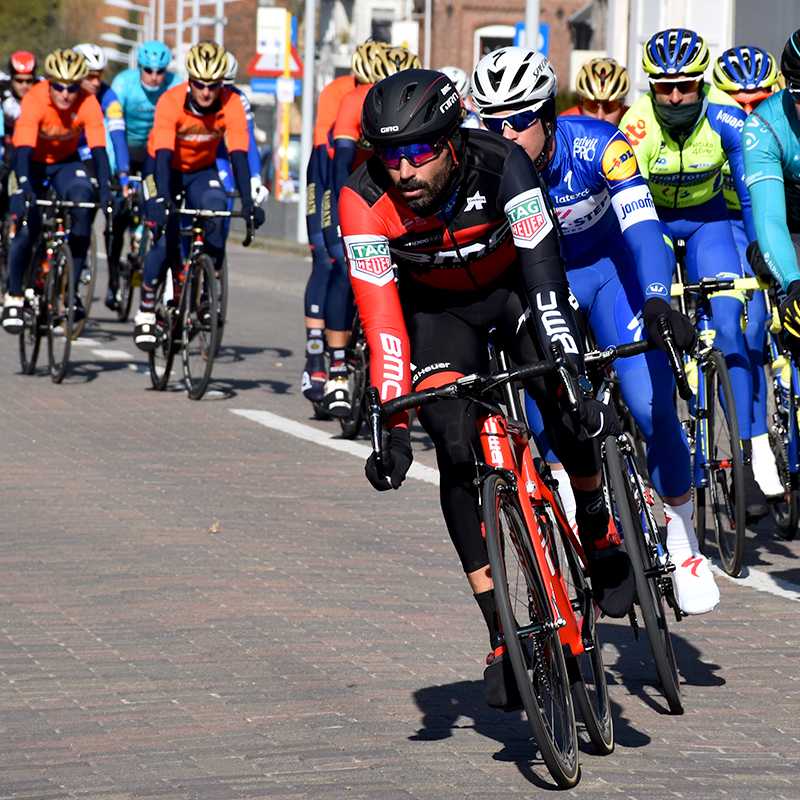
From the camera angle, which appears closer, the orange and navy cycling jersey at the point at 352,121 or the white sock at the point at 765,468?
the white sock at the point at 765,468

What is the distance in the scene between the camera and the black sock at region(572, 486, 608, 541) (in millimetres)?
6676

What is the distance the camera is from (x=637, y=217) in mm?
7426

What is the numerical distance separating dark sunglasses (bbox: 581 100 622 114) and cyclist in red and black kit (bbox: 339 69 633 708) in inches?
255

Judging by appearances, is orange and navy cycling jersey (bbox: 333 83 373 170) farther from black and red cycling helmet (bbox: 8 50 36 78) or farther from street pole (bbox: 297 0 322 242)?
street pole (bbox: 297 0 322 242)

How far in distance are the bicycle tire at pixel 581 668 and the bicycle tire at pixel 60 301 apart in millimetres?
10148

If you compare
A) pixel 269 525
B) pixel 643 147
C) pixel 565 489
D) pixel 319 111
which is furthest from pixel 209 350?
pixel 565 489

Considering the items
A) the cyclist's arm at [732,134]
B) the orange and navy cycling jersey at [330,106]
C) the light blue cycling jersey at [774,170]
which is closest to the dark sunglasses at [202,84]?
the orange and navy cycling jersey at [330,106]

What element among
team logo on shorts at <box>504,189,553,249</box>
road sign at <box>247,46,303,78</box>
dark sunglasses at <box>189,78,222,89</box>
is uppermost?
road sign at <box>247,46,303,78</box>

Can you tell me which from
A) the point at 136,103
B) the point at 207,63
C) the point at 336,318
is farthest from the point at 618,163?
the point at 136,103

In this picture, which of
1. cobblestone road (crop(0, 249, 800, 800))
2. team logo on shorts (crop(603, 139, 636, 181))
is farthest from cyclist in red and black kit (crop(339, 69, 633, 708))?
team logo on shorts (crop(603, 139, 636, 181))

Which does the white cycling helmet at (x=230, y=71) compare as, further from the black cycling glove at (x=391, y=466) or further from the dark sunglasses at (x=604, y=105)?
the black cycling glove at (x=391, y=466)

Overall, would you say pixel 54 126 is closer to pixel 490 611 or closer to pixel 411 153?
pixel 411 153

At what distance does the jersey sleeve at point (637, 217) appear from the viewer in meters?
Answer: 7.34

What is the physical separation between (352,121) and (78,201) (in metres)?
4.48
